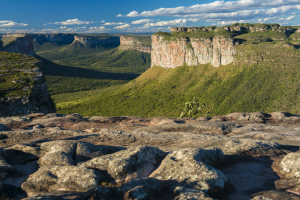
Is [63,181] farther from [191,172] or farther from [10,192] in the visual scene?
[191,172]

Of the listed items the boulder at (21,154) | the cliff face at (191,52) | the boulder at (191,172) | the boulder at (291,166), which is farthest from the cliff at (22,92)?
the cliff face at (191,52)

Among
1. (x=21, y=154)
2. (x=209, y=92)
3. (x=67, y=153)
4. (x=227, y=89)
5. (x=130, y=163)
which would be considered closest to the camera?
(x=130, y=163)

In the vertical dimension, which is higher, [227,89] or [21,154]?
[21,154]

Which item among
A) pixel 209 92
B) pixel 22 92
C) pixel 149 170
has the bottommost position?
pixel 209 92

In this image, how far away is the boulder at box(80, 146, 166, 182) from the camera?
1219 cm

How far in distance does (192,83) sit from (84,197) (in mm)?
91565

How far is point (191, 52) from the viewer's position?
10794 cm

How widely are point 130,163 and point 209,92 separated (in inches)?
3034

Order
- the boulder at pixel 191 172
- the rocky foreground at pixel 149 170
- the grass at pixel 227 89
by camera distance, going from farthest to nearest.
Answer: the grass at pixel 227 89 → the boulder at pixel 191 172 → the rocky foreground at pixel 149 170

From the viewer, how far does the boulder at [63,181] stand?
11.0m

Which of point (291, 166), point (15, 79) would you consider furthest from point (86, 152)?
→ point (15, 79)

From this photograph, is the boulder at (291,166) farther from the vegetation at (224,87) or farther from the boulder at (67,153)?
the vegetation at (224,87)

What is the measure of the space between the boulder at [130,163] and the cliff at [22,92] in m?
34.7

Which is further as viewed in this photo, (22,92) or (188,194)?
(22,92)
